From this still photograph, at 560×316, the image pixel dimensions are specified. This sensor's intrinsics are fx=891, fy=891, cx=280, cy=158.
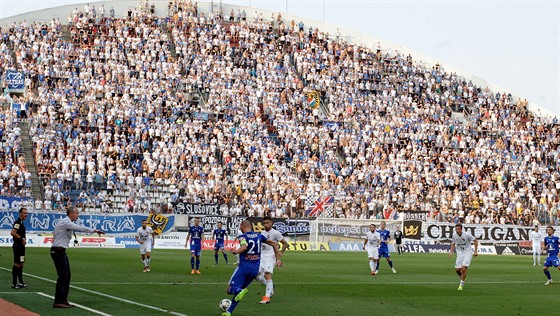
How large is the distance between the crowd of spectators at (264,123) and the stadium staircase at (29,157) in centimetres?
72

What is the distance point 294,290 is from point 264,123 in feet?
143

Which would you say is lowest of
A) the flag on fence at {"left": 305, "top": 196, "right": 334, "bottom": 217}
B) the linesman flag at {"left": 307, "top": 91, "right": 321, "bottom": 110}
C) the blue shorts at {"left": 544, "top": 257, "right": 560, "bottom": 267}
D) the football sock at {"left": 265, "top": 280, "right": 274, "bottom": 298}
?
the blue shorts at {"left": 544, "top": 257, "right": 560, "bottom": 267}

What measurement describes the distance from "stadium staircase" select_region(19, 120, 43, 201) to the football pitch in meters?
14.1

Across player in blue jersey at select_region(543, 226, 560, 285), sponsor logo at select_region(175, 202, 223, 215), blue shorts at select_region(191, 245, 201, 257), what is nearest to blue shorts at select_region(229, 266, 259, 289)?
blue shorts at select_region(191, 245, 201, 257)

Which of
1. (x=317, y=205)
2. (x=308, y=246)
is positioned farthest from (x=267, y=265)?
(x=308, y=246)

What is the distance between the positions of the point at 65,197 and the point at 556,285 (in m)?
33.5

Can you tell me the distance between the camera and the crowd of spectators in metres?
61.5

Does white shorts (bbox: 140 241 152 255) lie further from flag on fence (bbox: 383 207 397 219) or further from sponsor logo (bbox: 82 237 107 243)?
flag on fence (bbox: 383 207 397 219)

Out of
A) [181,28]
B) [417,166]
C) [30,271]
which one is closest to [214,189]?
[417,166]

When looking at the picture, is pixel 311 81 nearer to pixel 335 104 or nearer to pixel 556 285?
pixel 335 104

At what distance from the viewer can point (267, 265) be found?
24312 mm

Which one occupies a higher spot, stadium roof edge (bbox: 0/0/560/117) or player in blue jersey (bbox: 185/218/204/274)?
stadium roof edge (bbox: 0/0/560/117)

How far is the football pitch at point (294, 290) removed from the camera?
2192 centimetres

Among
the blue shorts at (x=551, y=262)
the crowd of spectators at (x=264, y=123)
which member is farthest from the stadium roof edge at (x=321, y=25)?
the blue shorts at (x=551, y=262)
